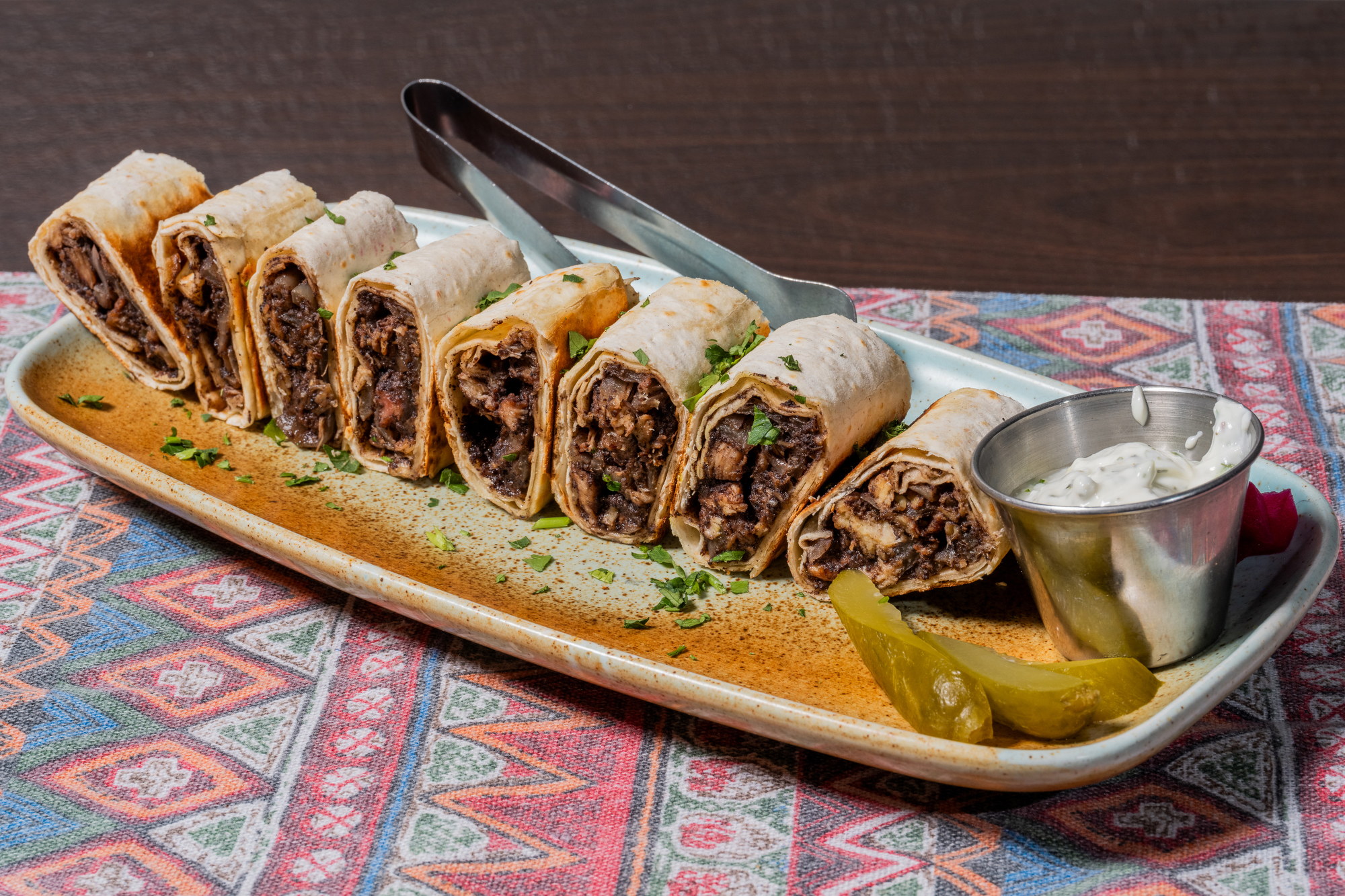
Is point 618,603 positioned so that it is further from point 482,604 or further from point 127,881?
point 127,881

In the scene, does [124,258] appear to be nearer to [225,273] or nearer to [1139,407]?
[225,273]

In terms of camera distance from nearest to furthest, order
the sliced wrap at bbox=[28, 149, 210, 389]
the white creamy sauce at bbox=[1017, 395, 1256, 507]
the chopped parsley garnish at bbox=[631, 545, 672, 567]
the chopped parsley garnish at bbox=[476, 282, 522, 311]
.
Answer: the white creamy sauce at bbox=[1017, 395, 1256, 507]
the chopped parsley garnish at bbox=[631, 545, 672, 567]
the chopped parsley garnish at bbox=[476, 282, 522, 311]
the sliced wrap at bbox=[28, 149, 210, 389]

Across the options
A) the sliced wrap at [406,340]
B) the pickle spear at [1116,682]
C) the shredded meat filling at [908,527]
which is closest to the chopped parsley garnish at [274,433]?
the sliced wrap at [406,340]

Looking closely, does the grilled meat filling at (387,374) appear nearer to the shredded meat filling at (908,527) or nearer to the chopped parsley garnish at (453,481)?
the chopped parsley garnish at (453,481)

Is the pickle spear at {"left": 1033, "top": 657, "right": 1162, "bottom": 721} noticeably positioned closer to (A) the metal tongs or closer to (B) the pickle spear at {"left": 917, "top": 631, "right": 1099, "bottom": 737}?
(B) the pickle spear at {"left": 917, "top": 631, "right": 1099, "bottom": 737}

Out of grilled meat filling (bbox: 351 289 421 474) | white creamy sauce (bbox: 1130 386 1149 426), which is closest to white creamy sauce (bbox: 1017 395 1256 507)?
white creamy sauce (bbox: 1130 386 1149 426)

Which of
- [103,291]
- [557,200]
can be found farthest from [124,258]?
[557,200]

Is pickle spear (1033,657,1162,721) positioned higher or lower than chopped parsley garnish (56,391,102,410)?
lower
